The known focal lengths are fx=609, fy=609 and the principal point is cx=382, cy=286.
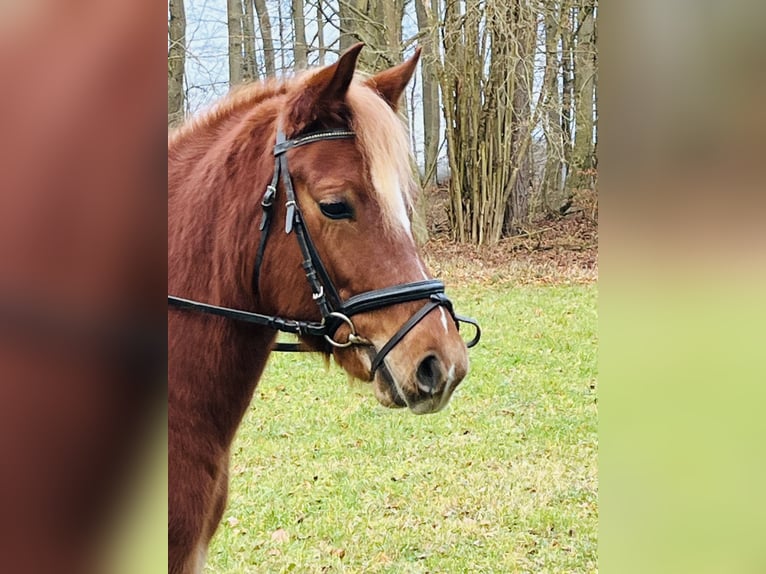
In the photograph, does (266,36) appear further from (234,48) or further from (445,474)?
(445,474)

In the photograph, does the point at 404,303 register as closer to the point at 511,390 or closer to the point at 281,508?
the point at 511,390

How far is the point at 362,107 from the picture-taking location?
1250 millimetres

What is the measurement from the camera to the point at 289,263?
1.26 m

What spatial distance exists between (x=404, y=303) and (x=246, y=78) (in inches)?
27.8

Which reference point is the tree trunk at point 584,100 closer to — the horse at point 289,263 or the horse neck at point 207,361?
the horse at point 289,263

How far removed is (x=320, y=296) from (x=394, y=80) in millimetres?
529

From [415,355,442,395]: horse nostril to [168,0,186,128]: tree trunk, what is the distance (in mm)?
824
